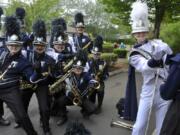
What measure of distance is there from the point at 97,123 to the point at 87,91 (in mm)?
696

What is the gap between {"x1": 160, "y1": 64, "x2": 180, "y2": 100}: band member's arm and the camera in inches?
153

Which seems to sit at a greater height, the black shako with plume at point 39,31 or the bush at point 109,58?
the black shako with plume at point 39,31

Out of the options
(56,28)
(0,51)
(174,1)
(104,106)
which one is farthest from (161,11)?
(0,51)

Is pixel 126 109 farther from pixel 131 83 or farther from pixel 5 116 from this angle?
pixel 5 116

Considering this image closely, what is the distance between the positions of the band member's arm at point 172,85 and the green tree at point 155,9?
12.5 m

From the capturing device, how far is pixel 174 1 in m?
16.4

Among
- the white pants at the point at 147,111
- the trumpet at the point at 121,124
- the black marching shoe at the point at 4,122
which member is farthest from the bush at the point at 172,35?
the white pants at the point at 147,111

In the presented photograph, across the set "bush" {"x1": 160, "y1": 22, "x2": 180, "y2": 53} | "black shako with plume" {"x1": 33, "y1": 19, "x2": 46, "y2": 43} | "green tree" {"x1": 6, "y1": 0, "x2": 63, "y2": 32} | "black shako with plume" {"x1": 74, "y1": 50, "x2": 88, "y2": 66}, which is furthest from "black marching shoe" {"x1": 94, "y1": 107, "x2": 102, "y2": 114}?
"green tree" {"x1": 6, "y1": 0, "x2": 63, "y2": 32}

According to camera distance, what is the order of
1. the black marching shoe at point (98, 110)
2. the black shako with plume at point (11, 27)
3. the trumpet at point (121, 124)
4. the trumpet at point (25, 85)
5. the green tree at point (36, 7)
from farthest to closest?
1. the green tree at point (36, 7)
2. the black marching shoe at point (98, 110)
3. the trumpet at point (121, 124)
4. the trumpet at point (25, 85)
5. the black shako with plume at point (11, 27)

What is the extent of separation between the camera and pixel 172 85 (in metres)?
3.94

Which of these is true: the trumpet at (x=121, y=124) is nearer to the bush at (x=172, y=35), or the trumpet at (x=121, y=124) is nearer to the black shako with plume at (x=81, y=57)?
the black shako with plume at (x=81, y=57)

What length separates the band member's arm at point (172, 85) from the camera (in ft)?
12.7

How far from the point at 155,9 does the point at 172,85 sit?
44.5ft

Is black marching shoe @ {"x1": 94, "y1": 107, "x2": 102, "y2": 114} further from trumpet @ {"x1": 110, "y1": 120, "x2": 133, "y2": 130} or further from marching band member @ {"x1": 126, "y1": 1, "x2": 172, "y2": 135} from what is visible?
marching band member @ {"x1": 126, "y1": 1, "x2": 172, "y2": 135}
